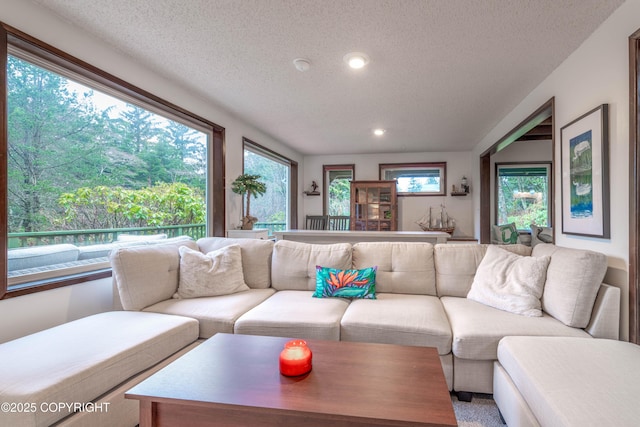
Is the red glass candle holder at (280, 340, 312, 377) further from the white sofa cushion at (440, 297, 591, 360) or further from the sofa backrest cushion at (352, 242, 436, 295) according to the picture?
the sofa backrest cushion at (352, 242, 436, 295)

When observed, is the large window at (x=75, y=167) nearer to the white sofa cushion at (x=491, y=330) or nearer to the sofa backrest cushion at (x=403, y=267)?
the sofa backrest cushion at (x=403, y=267)

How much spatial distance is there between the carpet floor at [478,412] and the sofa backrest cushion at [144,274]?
205 centimetres

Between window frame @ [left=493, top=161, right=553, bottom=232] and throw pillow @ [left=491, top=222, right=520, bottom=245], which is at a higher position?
window frame @ [left=493, top=161, right=553, bottom=232]

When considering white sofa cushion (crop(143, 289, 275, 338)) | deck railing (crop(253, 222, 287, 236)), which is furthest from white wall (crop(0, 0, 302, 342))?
deck railing (crop(253, 222, 287, 236))

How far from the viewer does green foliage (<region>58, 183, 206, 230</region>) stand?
2170 millimetres

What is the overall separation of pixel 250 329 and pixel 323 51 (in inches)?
79.0

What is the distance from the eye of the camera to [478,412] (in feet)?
5.43

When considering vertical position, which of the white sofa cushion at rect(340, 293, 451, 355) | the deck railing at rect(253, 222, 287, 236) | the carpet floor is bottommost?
the carpet floor

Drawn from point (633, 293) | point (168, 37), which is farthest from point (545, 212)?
point (168, 37)

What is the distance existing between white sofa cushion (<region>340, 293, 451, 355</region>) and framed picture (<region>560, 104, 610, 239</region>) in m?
1.16

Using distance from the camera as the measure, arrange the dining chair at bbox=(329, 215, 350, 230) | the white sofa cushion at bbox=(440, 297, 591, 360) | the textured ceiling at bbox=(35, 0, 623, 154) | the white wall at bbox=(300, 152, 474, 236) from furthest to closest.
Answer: the dining chair at bbox=(329, 215, 350, 230) → the white wall at bbox=(300, 152, 474, 236) → the textured ceiling at bbox=(35, 0, 623, 154) → the white sofa cushion at bbox=(440, 297, 591, 360)

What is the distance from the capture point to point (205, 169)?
11.5 ft

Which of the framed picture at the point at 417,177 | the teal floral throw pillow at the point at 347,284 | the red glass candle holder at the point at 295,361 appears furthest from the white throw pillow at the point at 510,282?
the framed picture at the point at 417,177

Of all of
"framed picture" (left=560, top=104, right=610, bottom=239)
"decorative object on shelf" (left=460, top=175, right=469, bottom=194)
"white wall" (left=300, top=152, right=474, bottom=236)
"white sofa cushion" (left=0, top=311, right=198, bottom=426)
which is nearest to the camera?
"white sofa cushion" (left=0, top=311, right=198, bottom=426)
